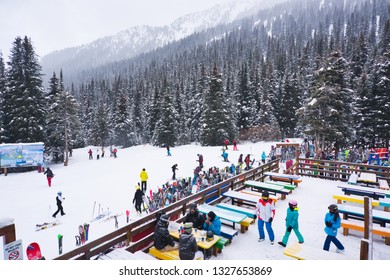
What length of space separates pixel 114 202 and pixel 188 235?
1212 cm

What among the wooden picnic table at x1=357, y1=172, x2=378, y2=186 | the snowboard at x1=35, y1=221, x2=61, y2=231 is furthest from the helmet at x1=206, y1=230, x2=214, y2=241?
the snowboard at x1=35, y1=221, x2=61, y2=231

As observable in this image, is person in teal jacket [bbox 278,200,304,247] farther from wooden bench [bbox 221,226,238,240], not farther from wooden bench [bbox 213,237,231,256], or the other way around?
wooden bench [bbox 213,237,231,256]

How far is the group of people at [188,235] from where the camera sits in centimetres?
513

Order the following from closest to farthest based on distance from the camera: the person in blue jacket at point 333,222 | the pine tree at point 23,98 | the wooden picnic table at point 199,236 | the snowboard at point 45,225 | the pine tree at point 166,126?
the wooden picnic table at point 199,236, the person in blue jacket at point 333,222, the snowboard at point 45,225, the pine tree at point 23,98, the pine tree at point 166,126

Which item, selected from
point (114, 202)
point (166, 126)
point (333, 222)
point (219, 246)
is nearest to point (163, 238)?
point (219, 246)

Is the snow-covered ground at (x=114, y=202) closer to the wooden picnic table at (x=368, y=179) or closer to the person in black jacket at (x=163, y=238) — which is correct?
the wooden picnic table at (x=368, y=179)

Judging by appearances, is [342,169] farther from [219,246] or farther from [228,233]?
[219,246]

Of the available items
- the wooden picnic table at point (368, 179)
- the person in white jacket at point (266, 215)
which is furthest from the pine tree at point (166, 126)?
the person in white jacket at point (266, 215)

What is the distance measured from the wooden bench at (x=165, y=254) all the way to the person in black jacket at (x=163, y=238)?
96mm

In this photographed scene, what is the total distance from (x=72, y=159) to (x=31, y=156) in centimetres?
1055

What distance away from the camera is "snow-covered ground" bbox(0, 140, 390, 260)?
6664 millimetres

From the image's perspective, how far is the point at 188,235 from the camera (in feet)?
17.0

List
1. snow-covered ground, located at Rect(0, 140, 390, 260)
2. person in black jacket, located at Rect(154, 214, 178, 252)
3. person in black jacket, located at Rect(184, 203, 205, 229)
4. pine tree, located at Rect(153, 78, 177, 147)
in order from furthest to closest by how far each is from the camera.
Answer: pine tree, located at Rect(153, 78, 177, 147)
snow-covered ground, located at Rect(0, 140, 390, 260)
person in black jacket, located at Rect(184, 203, 205, 229)
person in black jacket, located at Rect(154, 214, 178, 252)

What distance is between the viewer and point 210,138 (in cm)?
3691
